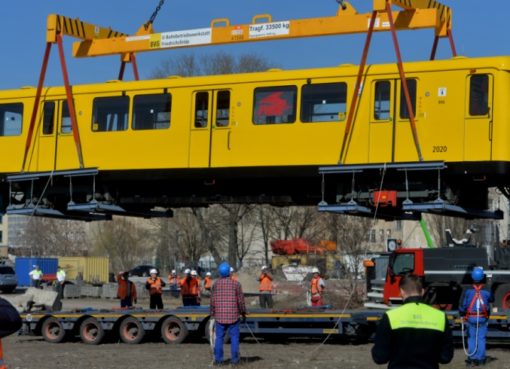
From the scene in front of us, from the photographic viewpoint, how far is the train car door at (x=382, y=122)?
1609 cm

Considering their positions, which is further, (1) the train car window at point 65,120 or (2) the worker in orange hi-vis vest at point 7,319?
(1) the train car window at point 65,120

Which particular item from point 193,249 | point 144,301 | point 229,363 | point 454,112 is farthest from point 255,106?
point 193,249

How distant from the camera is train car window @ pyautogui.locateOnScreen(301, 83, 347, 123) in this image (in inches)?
648

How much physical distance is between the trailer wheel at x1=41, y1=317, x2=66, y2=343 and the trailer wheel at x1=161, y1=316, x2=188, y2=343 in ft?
7.49

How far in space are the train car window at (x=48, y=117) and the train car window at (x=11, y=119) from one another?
66 cm

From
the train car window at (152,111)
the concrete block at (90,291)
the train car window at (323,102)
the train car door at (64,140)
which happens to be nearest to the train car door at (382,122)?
the train car window at (323,102)

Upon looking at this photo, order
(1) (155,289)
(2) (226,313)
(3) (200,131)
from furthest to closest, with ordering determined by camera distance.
→ (1) (155,289) < (3) (200,131) < (2) (226,313)

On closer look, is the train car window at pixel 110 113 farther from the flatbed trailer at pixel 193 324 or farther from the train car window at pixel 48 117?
the flatbed trailer at pixel 193 324

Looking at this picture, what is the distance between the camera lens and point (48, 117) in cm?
1892

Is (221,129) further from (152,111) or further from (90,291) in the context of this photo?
(90,291)

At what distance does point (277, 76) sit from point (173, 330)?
5.52 meters

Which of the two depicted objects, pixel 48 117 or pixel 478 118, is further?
pixel 48 117

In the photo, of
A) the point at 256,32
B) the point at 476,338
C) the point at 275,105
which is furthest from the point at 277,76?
the point at 476,338

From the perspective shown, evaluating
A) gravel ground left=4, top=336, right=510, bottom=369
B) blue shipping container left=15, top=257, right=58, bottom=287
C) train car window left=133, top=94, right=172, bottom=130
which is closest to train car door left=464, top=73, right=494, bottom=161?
gravel ground left=4, top=336, right=510, bottom=369
